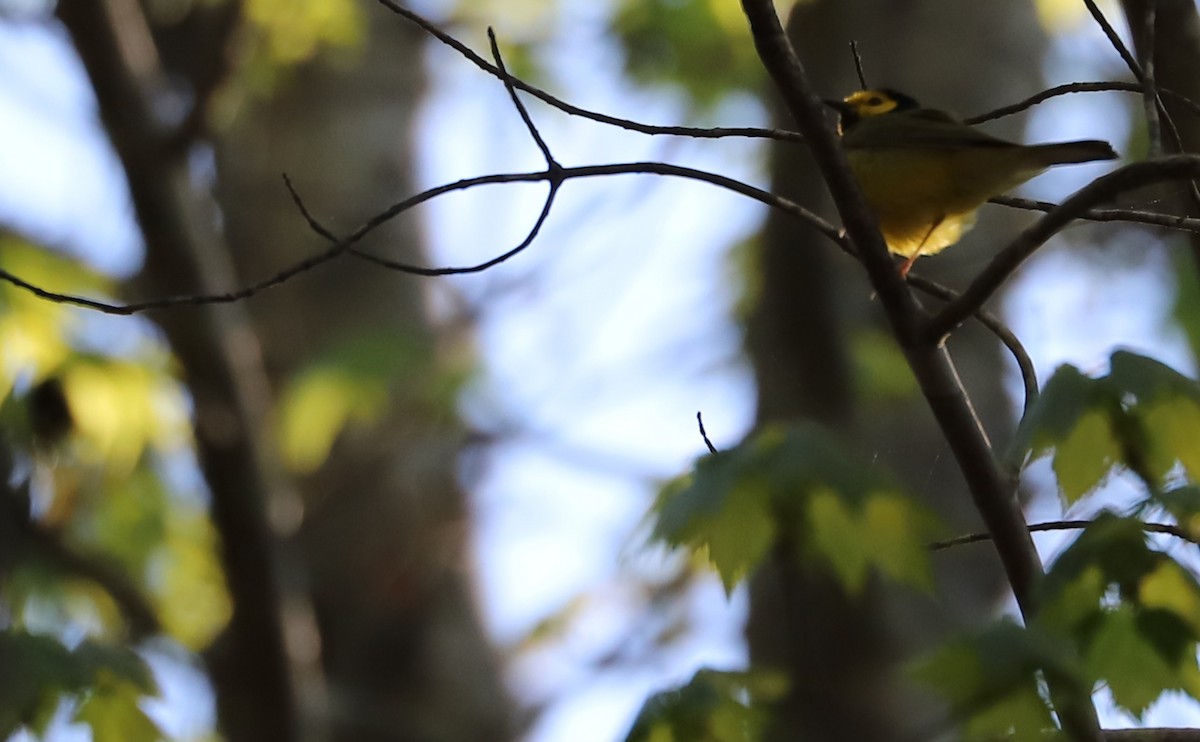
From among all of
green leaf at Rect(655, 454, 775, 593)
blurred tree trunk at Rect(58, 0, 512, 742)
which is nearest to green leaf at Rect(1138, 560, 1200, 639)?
green leaf at Rect(655, 454, 775, 593)

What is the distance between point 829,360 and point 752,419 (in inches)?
26.2

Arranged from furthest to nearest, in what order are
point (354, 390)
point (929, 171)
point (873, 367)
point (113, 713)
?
point (354, 390) < point (873, 367) < point (929, 171) < point (113, 713)

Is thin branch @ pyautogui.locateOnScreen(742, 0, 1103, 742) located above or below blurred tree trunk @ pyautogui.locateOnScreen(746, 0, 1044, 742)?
below

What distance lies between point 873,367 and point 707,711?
3.09m

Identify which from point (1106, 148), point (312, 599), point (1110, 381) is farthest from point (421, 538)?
point (1110, 381)

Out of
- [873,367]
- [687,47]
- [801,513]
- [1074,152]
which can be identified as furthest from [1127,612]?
[687,47]

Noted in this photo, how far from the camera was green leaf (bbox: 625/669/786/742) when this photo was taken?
75.7 inches

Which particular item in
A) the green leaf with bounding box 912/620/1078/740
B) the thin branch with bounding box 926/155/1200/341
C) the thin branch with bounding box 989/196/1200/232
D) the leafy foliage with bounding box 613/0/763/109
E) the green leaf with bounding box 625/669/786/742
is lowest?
the green leaf with bounding box 912/620/1078/740

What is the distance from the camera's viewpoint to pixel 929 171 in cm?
308

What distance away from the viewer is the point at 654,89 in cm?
676

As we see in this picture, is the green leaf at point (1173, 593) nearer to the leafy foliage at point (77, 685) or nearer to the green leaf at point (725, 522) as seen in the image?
the green leaf at point (725, 522)

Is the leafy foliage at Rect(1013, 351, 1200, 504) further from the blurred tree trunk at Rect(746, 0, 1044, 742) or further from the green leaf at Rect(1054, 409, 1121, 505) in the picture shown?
the blurred tree trunk at Rect(746, 0, 1044, 742)

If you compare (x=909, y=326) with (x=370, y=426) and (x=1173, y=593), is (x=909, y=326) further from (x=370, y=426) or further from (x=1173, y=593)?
(x=370, y=426)

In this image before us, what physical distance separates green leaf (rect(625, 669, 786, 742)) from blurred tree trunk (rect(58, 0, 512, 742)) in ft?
8.02
